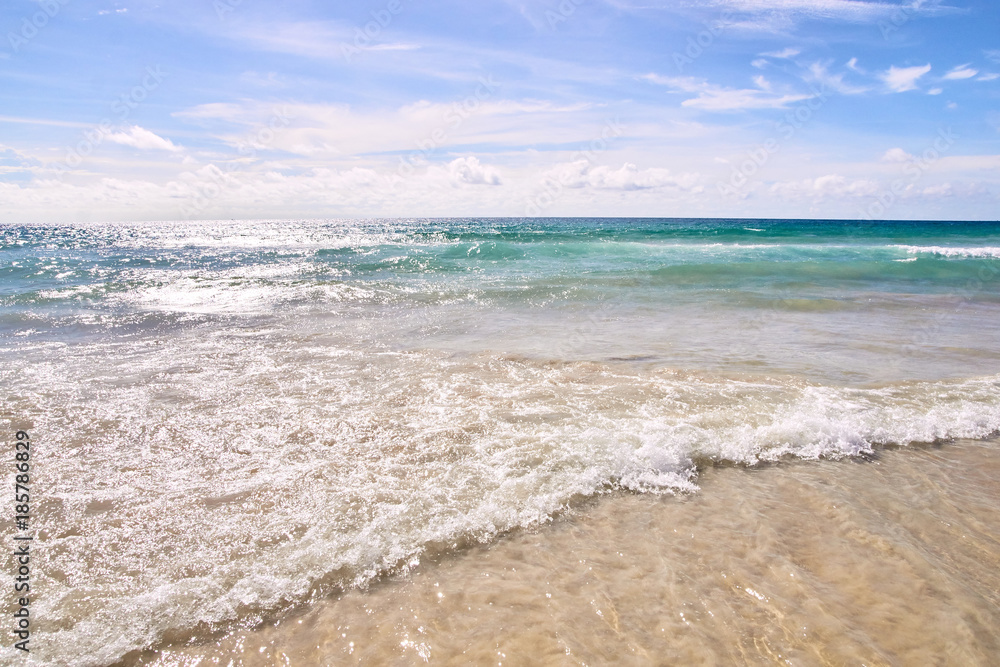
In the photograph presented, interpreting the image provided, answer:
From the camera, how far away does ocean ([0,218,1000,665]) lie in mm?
2578

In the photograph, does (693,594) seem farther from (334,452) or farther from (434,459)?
(334,452)

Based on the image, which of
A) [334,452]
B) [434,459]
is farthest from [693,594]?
[334,452]

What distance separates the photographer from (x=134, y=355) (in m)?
7.57

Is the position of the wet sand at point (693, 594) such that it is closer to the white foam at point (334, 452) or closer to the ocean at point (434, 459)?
the ocean at point (434, 459)

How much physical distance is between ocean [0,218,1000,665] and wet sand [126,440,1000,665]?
0.07 ft

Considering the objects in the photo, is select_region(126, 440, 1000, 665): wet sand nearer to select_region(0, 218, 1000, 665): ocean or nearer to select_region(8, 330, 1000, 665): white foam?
select_region(0, 218, 1000, 665): ocean

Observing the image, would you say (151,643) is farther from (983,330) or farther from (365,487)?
(983,330)

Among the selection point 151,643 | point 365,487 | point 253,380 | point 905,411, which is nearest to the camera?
point 151,643

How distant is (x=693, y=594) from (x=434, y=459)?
216cm

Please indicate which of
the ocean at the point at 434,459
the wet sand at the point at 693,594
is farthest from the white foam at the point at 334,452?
the wet sand at the point at 693,594

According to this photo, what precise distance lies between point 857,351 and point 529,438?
6.21m

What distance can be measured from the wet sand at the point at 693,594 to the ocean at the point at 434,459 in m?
0.02

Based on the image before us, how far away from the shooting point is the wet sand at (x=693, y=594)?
238cm

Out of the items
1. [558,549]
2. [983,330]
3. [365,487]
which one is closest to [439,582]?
[558,549]
